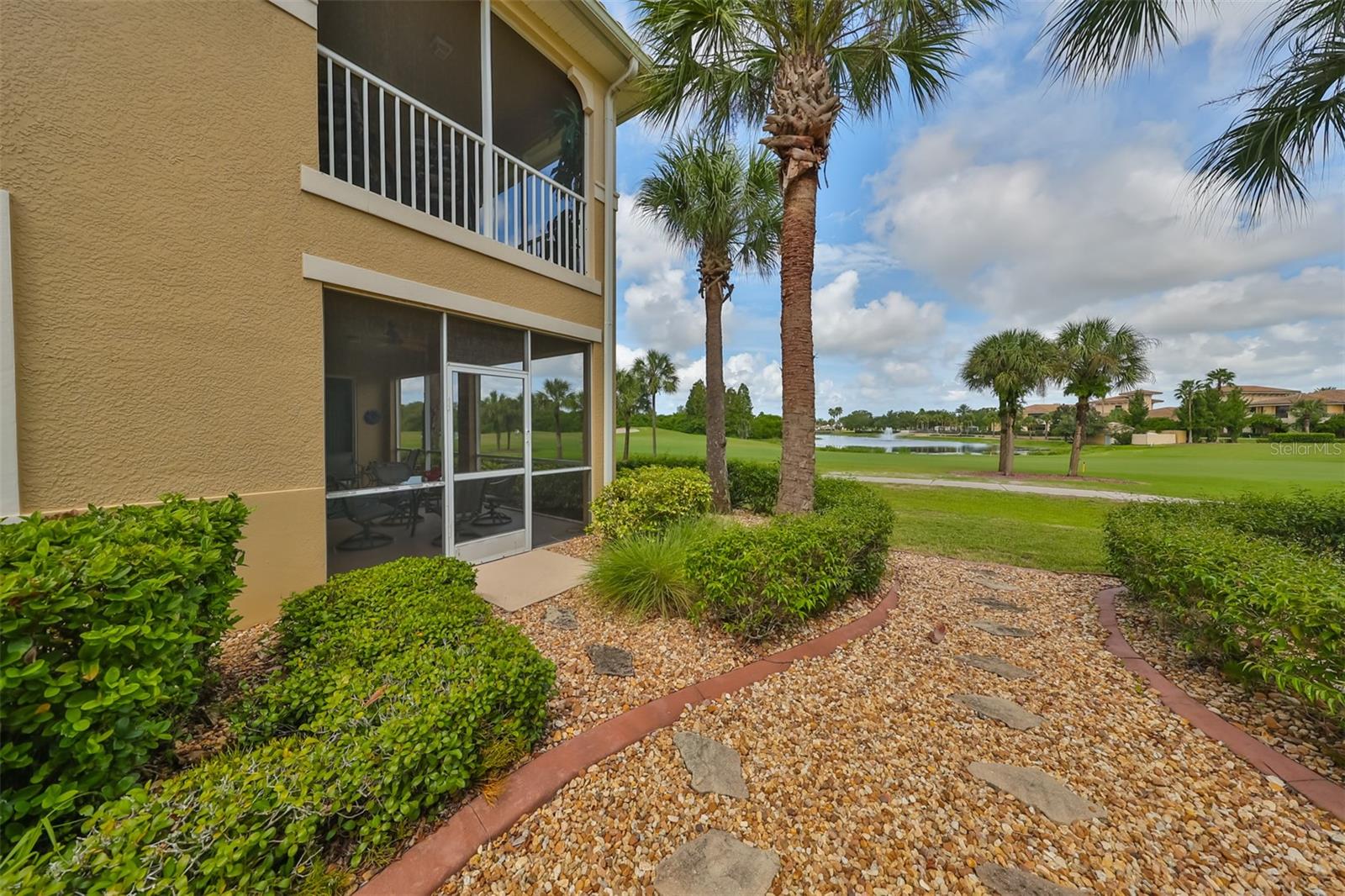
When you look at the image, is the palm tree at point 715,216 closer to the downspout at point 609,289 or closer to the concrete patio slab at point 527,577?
the downspout at point 609,289

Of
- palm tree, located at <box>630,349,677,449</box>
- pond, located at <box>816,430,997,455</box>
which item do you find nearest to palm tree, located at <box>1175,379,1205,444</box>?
pond, located at <box>816,430,997,455</box>

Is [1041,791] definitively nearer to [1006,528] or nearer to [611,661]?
[611,661]

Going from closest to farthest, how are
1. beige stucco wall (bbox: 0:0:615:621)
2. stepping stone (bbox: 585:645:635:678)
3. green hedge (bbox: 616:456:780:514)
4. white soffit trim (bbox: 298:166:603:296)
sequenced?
beige stucco wall (bbox: 0:0:615:621) → stepping stone (bbox: 585:645:635:678) → white soffit trim (bbox: 298:166:603:296) → green hedge (bbox: 616:456:780:514)

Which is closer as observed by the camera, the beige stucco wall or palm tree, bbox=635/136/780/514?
the beige stucco wall

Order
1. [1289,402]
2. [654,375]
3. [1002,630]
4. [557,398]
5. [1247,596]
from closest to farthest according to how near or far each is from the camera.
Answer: [1247,596]
[1002,630]
[557,398]
[654,375]
[1289,402]

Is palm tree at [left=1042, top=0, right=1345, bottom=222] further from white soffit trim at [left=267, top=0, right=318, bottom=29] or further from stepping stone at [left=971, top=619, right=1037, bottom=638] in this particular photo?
white soffit trim at [left=267, top=0, right=318, bottom=29]

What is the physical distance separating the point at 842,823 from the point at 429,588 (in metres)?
2.71

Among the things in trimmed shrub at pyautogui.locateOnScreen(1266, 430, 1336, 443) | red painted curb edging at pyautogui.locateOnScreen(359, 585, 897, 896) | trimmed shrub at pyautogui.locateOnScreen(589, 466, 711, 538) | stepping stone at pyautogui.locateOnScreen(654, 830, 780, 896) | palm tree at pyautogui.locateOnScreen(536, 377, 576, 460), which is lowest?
stepping stone at pyautogui.locateOnScreen(654, 830, 780, 896)

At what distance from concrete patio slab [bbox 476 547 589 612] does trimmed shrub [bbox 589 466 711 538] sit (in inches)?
24.9

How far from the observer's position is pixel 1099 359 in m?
17.6

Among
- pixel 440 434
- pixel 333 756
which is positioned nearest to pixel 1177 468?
pixel 440 434

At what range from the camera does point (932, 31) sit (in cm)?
535

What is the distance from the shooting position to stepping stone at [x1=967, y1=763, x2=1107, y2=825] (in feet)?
6.50

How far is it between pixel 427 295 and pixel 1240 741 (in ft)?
22.5
